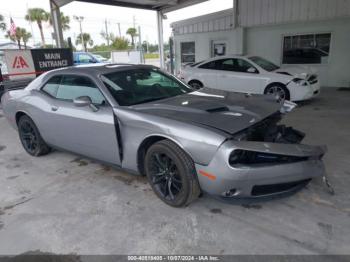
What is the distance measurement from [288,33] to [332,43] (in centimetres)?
163

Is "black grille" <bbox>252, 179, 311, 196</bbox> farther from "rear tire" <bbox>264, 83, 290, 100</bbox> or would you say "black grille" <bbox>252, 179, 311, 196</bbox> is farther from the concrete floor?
"rear tire" <bbox>264, 83, 290, 100</bbox>

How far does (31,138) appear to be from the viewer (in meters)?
4.35

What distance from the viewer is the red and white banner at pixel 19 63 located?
25.8 feet

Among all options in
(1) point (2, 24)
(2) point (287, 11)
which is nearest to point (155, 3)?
(2) point (287, 11)

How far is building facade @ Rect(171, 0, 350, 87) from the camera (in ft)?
31.2

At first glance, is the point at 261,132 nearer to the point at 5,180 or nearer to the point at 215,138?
the point at 215,138

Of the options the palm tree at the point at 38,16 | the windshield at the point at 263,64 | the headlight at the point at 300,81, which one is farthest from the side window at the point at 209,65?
the palm tree at the point at 38,16

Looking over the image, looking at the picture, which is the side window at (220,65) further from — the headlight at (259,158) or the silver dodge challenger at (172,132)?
the headlight at (259,158)

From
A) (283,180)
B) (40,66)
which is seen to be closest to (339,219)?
(283,180)

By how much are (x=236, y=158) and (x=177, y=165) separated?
0.55 meters

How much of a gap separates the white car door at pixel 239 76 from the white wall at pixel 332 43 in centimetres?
410

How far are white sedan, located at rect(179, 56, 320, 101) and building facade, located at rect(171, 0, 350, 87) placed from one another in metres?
2.99

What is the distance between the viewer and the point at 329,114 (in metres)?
6.24

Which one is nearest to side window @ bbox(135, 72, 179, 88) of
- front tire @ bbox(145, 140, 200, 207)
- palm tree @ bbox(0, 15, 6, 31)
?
front tire @ bbox(145, 140, 200, 207)
